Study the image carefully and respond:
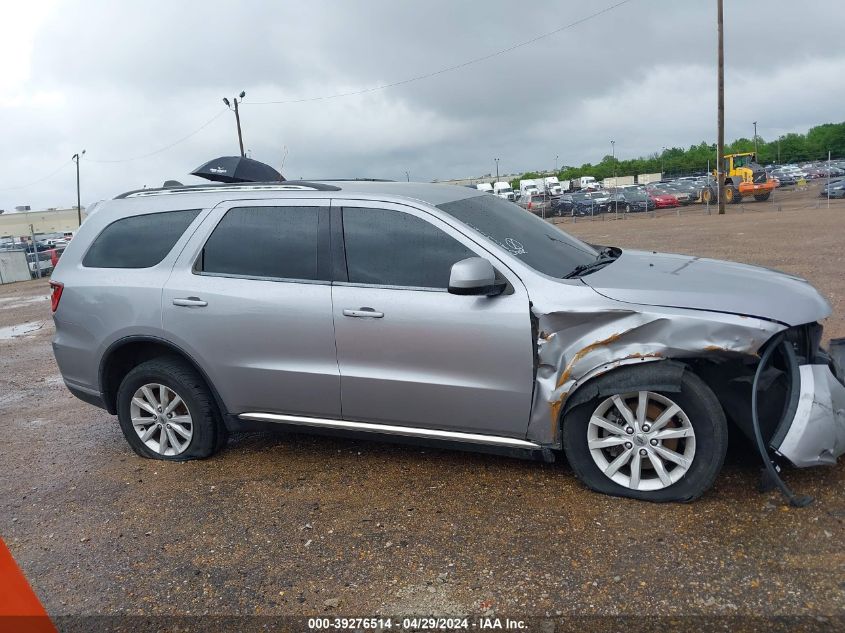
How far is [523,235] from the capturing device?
4340 millimetres

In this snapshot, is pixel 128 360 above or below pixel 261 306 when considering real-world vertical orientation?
below

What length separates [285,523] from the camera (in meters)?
3.85

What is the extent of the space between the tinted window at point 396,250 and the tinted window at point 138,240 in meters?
1.26

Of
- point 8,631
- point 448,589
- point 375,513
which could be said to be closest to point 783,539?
point 448,589

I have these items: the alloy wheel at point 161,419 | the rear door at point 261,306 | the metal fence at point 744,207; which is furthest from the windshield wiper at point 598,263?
the metal fence at point 744,207

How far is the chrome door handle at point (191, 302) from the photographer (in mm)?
4473

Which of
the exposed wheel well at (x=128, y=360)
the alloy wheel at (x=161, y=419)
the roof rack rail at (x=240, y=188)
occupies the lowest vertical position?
the alloy wheel at (x=161, y=419)

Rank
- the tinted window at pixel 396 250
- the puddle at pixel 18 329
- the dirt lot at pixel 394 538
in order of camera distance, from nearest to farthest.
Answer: the dirt lot at pixel 394 538 → the tinted window at pixel 396 250 → the puddle at pixel 18 329

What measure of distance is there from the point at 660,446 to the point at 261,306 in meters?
2.41

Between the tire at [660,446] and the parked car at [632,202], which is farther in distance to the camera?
the parked car at [632,202]

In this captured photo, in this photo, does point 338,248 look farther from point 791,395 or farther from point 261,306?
point 791,395

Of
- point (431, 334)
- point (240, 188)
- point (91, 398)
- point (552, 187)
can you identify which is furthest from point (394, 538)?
point (552, 187)

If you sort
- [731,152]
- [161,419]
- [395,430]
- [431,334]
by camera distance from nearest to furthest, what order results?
[431,334] → [395,430] → [161,419] → [731,152]

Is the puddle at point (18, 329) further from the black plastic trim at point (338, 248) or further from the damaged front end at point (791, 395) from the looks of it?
the damaged front end at point (791, 395)
